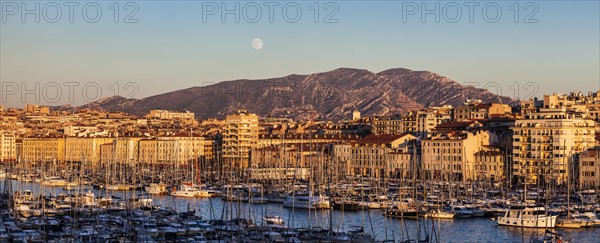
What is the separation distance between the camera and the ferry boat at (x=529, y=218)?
36500mm

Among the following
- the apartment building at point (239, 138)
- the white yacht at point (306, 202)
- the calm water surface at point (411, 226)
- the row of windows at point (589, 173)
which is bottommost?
the calm water surface at point (411, 226)

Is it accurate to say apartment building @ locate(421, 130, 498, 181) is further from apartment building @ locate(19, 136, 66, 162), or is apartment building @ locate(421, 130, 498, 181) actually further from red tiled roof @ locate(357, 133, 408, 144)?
apartment building @ locate(19, 136, 66, 162)

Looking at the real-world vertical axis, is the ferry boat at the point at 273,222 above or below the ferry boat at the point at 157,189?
above

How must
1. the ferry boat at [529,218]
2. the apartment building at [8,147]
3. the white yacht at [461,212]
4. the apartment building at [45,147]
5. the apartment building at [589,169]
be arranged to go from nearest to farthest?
the ferry boat at [529,218], the white yacht at [461,212], the apartment building at [589,169], the apartment building at [45,147], the apartment building at [8,147]

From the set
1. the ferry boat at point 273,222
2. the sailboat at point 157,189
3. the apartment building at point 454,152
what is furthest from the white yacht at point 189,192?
the ferry boat at point 273,222

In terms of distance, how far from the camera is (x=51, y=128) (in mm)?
140875

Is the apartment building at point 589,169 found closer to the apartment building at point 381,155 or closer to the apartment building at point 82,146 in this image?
the apartment building at point 381,155

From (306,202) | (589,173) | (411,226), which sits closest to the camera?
(411,226)

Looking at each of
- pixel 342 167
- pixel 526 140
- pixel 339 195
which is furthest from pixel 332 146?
pixel 339 195

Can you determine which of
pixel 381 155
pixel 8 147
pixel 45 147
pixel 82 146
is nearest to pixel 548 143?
pixel 381 155

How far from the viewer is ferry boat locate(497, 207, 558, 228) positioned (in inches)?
1437

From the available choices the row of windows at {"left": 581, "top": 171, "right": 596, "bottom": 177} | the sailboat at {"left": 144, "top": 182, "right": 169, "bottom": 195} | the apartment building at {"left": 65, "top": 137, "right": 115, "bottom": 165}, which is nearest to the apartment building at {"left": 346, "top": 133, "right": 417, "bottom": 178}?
the row of windows at {"left": 581, "top": 171, "right": 596, "bottom": 177}

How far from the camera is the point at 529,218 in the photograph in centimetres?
3744

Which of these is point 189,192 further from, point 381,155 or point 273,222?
point 273,222
